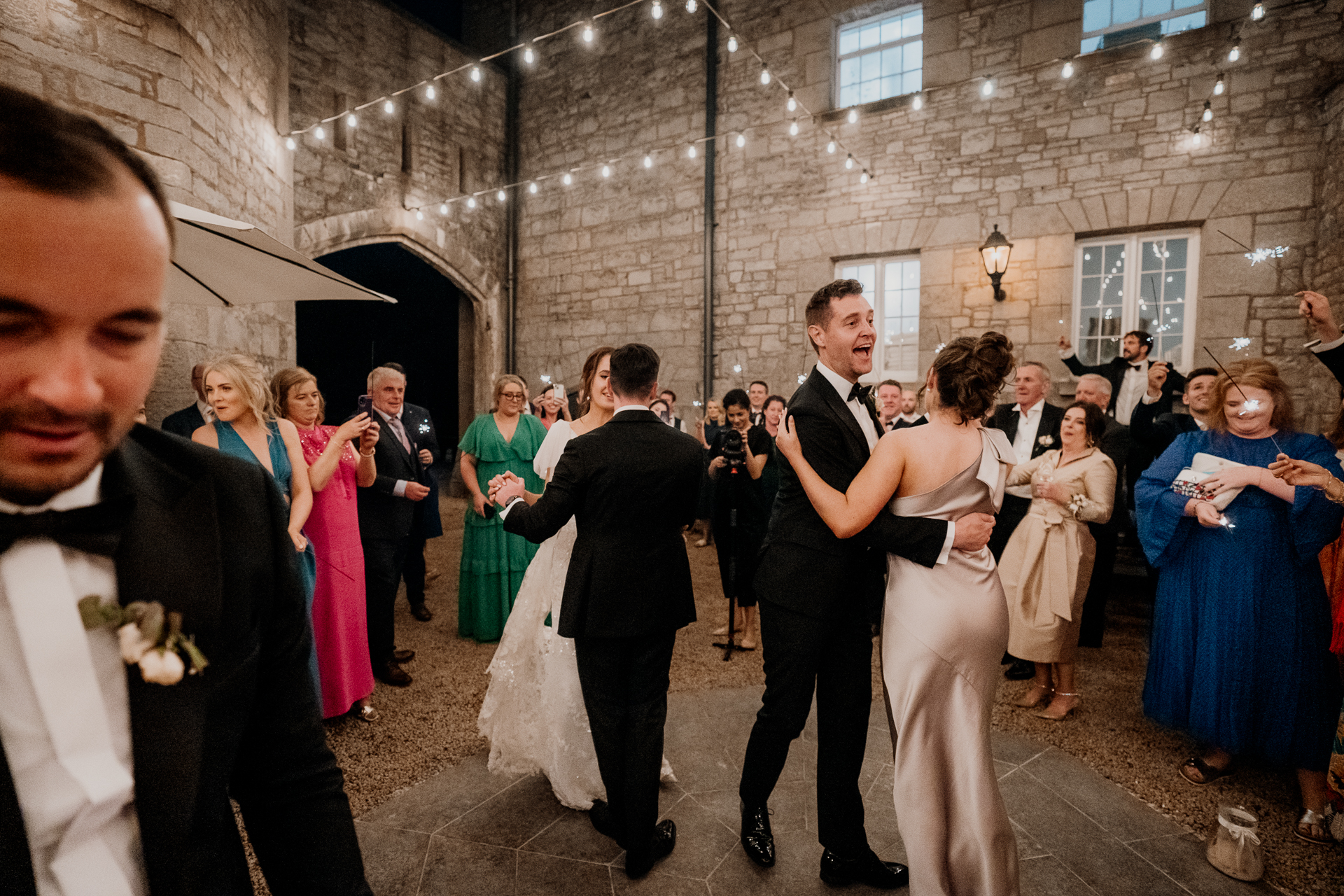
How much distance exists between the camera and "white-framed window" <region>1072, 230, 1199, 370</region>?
22.8ft

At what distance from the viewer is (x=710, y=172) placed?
9273 millimetres

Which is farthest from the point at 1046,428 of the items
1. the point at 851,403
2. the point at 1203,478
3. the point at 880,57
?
the point at 880,57

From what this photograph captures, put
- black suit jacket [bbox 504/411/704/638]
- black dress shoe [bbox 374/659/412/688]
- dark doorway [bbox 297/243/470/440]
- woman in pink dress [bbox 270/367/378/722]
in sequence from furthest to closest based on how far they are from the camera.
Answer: dark doorway [bbox 297/243/470/440] → black dress shoe [bbox 374/659/412/688] → woman in pink dress [bbox 270/367/378/722] → black suit jacket [bbox 504/411/704/638]

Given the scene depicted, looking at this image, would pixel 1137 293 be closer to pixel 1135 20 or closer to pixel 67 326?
pixel 1135 20

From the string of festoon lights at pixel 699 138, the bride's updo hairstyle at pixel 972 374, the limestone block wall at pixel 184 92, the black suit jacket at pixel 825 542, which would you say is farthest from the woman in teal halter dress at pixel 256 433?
the string of festoon lights at pixel 699 138

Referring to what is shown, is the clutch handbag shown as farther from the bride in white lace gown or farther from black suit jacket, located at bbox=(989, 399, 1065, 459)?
the bride in white lace gown

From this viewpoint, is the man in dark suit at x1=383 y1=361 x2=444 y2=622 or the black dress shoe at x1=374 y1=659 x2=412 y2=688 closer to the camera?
the black dress shoe at x1=374 y1=659 x2=412 y2=688

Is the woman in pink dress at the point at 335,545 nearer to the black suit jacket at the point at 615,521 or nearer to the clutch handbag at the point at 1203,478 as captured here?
the black suit jacket at the point at 615,521

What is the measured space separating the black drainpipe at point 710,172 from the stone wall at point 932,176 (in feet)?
0.42

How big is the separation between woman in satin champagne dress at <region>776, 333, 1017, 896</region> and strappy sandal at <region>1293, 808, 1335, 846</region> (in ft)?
5.04

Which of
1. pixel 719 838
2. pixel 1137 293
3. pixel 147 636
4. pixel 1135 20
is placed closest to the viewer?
pixel 147 636

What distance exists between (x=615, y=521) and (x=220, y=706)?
1.48 m

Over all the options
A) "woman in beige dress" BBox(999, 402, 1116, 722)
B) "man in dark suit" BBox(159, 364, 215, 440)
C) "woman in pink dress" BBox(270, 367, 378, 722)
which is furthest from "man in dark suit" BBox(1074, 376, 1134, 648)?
"man in dark suit" BBox(159, 364, 215, 440)

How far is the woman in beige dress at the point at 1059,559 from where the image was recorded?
3.44 metres
